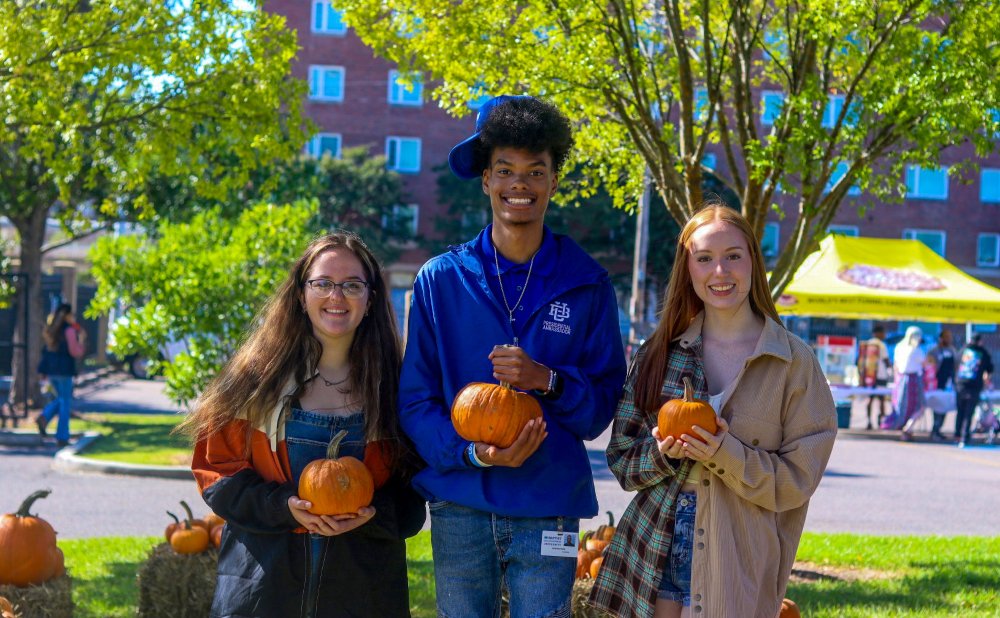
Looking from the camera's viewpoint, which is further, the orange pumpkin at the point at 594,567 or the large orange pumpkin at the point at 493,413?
the orange pumpkin at the point at 594,567

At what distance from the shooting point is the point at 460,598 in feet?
11.1

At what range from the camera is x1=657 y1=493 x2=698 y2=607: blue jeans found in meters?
3.38

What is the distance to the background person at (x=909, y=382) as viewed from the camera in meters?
18.7

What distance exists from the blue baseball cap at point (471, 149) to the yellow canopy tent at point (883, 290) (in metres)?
13.8

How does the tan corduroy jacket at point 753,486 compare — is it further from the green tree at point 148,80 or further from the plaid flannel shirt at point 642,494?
the green tree at point 148,80

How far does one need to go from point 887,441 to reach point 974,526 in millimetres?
8887

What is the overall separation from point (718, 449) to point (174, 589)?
3733 mm

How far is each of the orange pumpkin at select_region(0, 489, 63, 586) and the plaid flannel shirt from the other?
3211 mm

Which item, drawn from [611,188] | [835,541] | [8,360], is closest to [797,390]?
[611,188]

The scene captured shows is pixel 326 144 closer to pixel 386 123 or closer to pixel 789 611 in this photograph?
pixel 386 123

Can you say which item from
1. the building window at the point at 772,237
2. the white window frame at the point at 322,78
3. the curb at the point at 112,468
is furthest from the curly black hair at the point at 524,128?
the white window frame at the point at 322,78

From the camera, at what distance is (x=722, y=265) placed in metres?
3.47

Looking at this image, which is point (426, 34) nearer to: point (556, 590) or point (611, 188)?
point (611, 188)

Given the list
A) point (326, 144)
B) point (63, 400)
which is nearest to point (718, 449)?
point (63, 400)
